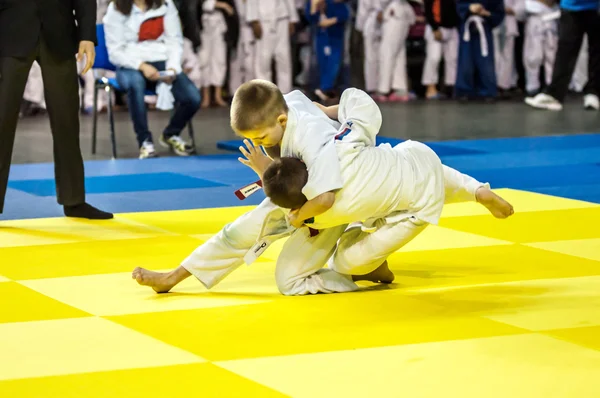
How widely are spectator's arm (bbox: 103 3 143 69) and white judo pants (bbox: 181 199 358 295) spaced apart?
574cm

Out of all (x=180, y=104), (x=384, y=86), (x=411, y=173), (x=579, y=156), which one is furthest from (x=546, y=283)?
(x=384, y=86)

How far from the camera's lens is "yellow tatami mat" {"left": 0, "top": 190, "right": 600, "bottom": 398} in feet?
12.1

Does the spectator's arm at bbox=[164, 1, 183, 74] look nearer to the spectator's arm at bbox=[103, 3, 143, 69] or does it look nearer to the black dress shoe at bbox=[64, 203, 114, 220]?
A: the spectator's arm at bbox=[103, 3, 143, 69]

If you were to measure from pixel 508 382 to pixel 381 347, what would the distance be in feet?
1.91

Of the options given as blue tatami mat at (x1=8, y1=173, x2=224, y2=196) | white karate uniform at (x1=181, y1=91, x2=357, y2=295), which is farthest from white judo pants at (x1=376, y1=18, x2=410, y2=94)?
white karate uniform at (x1=181, y1=91, x2=357, y2=295)

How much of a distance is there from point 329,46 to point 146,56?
19.1 ft

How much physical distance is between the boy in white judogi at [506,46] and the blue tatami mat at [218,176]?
5798 millimetres

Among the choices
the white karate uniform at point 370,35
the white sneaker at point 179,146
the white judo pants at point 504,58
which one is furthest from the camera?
the white judo pants at point 504,58

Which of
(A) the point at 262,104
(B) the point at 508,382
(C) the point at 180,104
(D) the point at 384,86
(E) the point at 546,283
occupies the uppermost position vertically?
(A) the point at 262,104

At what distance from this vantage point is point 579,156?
32.9ft

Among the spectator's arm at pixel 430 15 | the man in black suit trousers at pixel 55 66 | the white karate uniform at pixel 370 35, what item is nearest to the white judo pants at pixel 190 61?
the white karate uniform at pixel 370 35

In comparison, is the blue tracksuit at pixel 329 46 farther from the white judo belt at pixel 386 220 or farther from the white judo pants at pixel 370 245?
the white judo pants at pixel 370 245

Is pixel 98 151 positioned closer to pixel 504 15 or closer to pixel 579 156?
pixel 579 156

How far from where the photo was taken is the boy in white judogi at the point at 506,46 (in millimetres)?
16750
